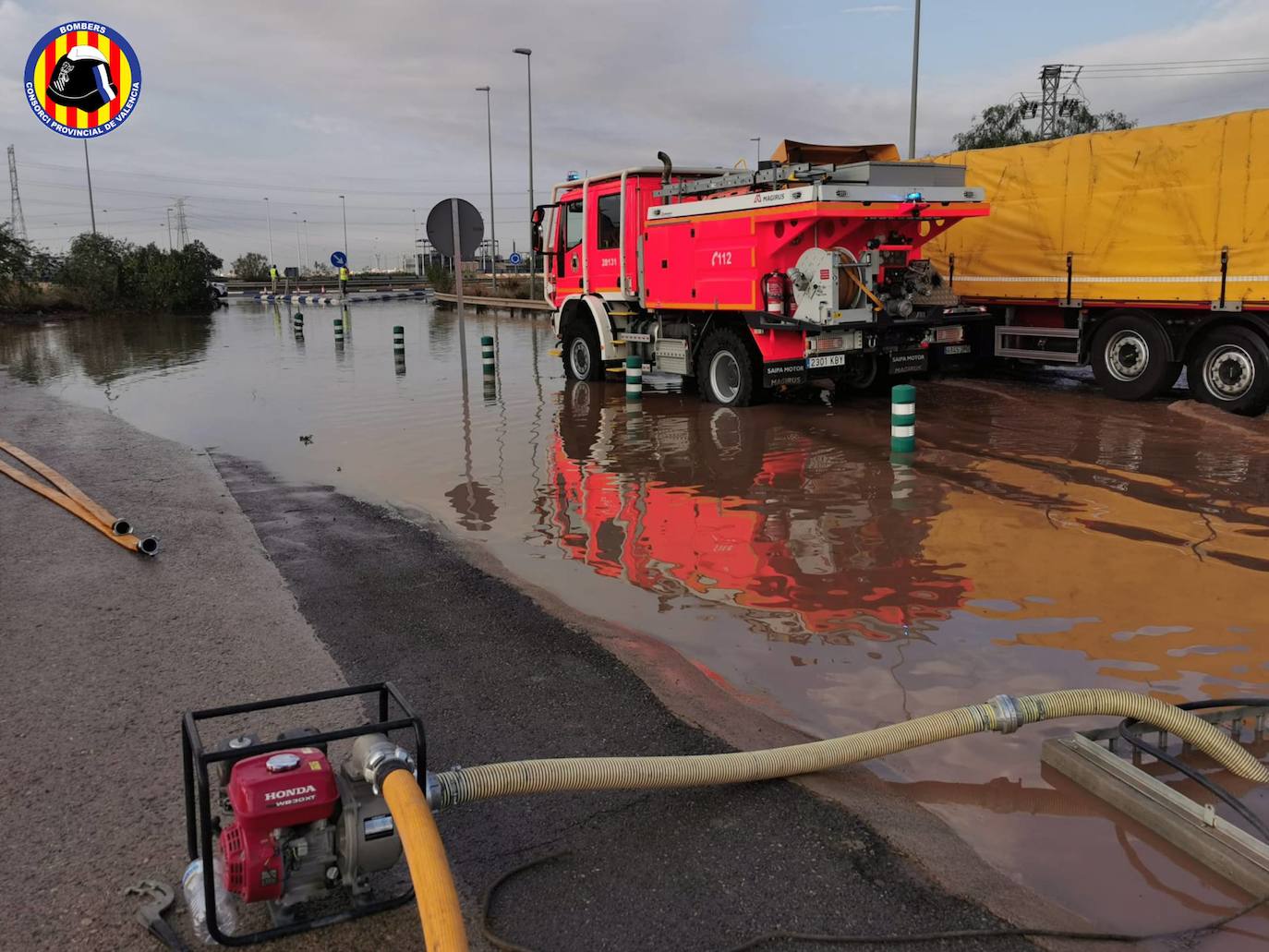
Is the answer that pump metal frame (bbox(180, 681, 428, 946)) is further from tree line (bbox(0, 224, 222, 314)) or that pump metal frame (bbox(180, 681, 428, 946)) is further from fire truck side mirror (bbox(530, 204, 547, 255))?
tree line (bbox(0, 224, 222, 314))

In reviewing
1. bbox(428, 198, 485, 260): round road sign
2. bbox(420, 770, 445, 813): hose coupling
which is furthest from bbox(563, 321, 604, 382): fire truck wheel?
bbox(420, 770, 445, 813): hose coupling

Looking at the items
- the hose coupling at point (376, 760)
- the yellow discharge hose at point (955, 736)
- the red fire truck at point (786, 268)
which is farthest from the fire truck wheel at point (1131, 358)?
the hose coupling at point (376, 760)

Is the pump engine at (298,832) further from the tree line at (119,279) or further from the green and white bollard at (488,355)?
the tree line at (119,279)

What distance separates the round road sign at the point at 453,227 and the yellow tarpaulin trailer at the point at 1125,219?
6788mm

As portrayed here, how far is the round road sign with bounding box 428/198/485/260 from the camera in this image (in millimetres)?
12977

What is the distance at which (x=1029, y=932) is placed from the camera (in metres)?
2.86

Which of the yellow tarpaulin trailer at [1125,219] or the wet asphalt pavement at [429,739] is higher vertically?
the yellow tarpaulin trailer at [1125,219]

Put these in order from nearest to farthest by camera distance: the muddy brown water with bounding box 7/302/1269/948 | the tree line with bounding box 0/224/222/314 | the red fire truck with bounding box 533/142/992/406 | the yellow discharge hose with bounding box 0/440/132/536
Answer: the muddy brown water with bounding box 7/302/1269/948 < the yellow discharge hose with bounding box 0/440/132/536 < the red fire truck with bounding box 533/142/992/406 < the tree line with bounding box 0/224/222/314

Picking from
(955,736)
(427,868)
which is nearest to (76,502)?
(427,868)

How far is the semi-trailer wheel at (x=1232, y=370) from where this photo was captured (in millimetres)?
11344

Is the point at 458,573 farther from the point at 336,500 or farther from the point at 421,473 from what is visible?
the point at 421,473

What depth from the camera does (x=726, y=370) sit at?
1367cm

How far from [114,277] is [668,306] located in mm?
41869

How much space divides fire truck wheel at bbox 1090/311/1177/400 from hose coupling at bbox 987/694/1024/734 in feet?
34.1
